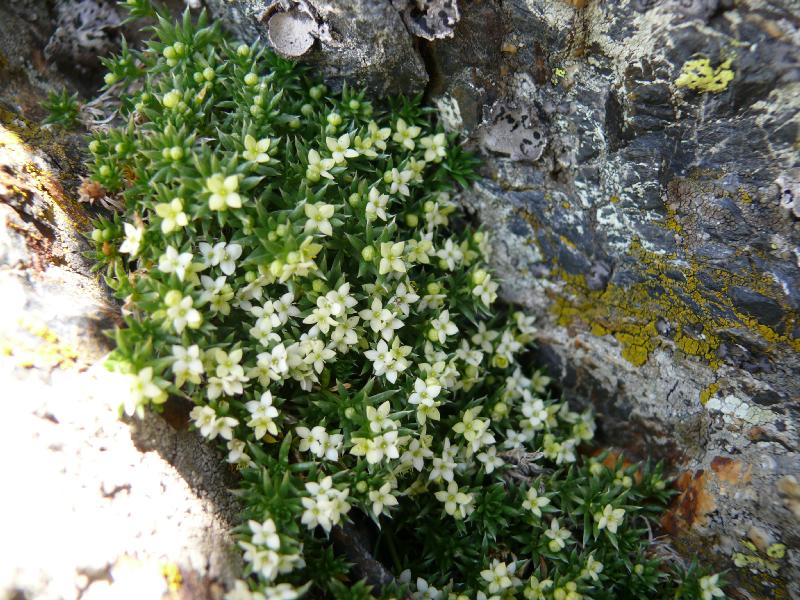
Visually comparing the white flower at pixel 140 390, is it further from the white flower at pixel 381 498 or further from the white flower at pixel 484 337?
the white flower at pixel 484 337

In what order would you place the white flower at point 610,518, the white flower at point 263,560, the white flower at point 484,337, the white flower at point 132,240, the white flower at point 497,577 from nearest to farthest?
the white flower at point 263,560, the white flower at point 132,240, the white flower at point 497,577, the white flower at point 610,518, the white flower at point 484,337

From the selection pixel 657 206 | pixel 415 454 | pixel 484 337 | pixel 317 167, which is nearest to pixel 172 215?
pixel 317 167

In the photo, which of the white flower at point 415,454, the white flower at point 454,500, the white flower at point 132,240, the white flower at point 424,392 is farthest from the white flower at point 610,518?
the white flower at point 132,240

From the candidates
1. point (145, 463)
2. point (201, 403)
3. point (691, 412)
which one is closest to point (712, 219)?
point (691, 412)

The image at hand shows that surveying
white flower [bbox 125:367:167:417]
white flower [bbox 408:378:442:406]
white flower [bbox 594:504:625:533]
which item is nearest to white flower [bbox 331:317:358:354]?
white flower [bbox 408:378:442:406]

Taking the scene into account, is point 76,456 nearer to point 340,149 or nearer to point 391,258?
point 391,258

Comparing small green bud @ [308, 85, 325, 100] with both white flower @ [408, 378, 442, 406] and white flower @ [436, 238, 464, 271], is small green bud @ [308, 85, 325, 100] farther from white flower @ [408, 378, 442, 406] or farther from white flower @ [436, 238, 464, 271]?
white flower @ [408, 378, 442, 406]
